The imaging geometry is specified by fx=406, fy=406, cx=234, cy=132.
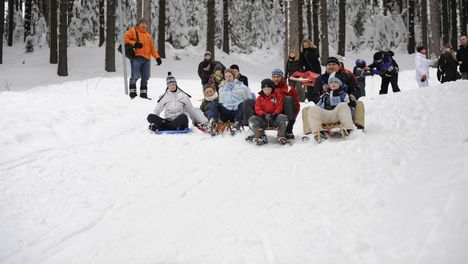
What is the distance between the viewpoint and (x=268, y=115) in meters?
6.46

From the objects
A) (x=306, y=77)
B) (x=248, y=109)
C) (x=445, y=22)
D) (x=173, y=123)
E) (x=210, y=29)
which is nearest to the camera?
(x=248, y=109)

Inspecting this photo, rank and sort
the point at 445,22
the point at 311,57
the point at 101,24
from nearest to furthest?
the point at 311,57 < the point at 101,24 < the point at 445,22

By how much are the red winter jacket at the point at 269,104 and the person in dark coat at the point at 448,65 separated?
635cm

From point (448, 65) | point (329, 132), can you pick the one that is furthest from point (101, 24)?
point (329, 132)

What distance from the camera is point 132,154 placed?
580 cm

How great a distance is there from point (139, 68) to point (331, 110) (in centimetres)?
532

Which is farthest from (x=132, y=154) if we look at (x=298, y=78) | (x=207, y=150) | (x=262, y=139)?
(x=298, y=78)

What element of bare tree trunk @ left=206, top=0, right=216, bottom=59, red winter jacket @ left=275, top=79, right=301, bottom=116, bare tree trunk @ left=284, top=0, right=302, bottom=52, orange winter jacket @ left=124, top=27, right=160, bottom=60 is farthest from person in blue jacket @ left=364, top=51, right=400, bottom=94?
bare tree trunk @ left=206, top=0, right=216, bottom=59

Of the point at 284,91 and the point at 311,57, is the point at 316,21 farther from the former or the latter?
the point at 284,91

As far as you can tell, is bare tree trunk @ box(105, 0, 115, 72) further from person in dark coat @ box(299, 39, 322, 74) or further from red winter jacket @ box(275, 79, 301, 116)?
red winter jacket @ box(275, 79, 301, 116)

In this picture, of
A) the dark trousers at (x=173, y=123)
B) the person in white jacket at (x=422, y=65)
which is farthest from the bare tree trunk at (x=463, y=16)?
the dark trousers at (x=173, y=123)

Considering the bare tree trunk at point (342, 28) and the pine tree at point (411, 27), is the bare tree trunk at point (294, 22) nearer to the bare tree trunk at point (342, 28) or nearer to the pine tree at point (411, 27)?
the bare tree trunk at point (342, 28)

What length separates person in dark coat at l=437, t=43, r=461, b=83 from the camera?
10500 millimetres

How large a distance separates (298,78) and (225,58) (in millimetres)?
13143
